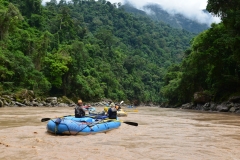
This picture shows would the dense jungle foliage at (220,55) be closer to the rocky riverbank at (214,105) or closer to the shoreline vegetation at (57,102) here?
the rocky riverbank at (214,105)

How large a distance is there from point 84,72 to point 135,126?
4543 cm

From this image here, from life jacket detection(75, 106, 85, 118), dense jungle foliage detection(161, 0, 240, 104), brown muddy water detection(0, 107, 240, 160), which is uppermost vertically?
dense jungle foliage detection(161, 0, 240, 104)

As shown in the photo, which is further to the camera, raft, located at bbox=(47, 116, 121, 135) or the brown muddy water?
raft, located at bbox=(47, 116, 121, 135)

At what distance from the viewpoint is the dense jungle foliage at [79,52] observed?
3831 centimetres

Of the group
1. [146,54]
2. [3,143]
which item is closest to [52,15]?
[146,54]

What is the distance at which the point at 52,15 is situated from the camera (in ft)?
239

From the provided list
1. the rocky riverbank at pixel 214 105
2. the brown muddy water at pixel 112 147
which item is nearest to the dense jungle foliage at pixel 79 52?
the rocky riverbank at pixel 214 105

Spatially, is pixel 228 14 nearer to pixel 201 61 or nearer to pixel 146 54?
pixel 201 61

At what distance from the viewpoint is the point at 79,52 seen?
50.8 m

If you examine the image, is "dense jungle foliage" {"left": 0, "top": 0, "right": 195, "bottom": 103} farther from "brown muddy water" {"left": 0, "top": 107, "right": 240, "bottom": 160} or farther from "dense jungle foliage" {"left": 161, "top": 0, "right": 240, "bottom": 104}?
"brown muddy water" {"left": 0, "top": 107, "right": 240, "bottom": 160}

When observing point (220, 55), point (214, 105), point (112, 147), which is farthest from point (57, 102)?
point (112, 147)

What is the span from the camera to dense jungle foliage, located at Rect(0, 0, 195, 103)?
126 ft

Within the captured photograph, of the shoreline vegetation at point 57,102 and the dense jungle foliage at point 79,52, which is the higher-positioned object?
the dense jungle foliage at point 79,52

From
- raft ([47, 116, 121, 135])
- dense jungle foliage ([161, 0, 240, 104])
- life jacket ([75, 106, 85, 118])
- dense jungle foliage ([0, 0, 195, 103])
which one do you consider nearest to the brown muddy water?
raft ([47, 116, 121, 135])
